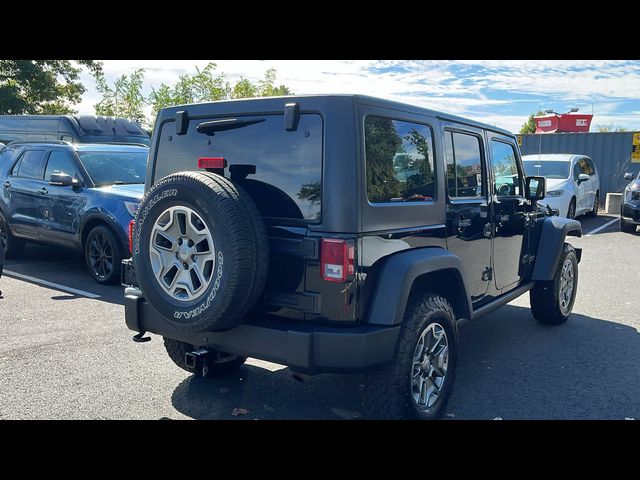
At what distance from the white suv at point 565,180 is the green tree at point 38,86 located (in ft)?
74.1

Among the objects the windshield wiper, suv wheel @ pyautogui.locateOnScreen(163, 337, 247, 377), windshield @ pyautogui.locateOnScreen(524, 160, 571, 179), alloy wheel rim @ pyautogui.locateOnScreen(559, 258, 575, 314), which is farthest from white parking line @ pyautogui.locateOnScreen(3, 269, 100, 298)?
windshield @ pyautogui.locateOnScreen(524, 160, 571, 179)

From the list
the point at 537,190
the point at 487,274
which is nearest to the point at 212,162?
the point at 487,274

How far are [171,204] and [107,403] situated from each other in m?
1.53

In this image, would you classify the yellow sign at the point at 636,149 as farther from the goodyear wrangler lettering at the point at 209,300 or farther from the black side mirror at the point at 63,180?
the goodyear wrangler lettering at the point at 209,300

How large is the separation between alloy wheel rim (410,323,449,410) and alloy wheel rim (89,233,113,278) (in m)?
4.90

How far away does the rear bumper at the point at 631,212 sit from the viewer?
12.4 meters

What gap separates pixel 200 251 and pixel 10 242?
23.0 ft

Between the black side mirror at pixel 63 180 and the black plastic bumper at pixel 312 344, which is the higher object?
the black side mirror at pixel 63 180

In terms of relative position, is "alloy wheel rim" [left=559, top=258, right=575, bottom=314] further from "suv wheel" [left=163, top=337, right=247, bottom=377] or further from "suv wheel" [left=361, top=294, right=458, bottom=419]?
"suv wheel" [left=163, top=337, right=247, bottom=377]

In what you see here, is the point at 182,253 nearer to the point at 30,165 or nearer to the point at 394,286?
the point at 394,286

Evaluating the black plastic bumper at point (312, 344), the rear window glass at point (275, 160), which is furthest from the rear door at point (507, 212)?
the rear window glass at point (275, 160)

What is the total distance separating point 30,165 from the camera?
850cm

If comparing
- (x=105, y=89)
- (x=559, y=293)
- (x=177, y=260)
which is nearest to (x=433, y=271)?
(x=177, y=260)
